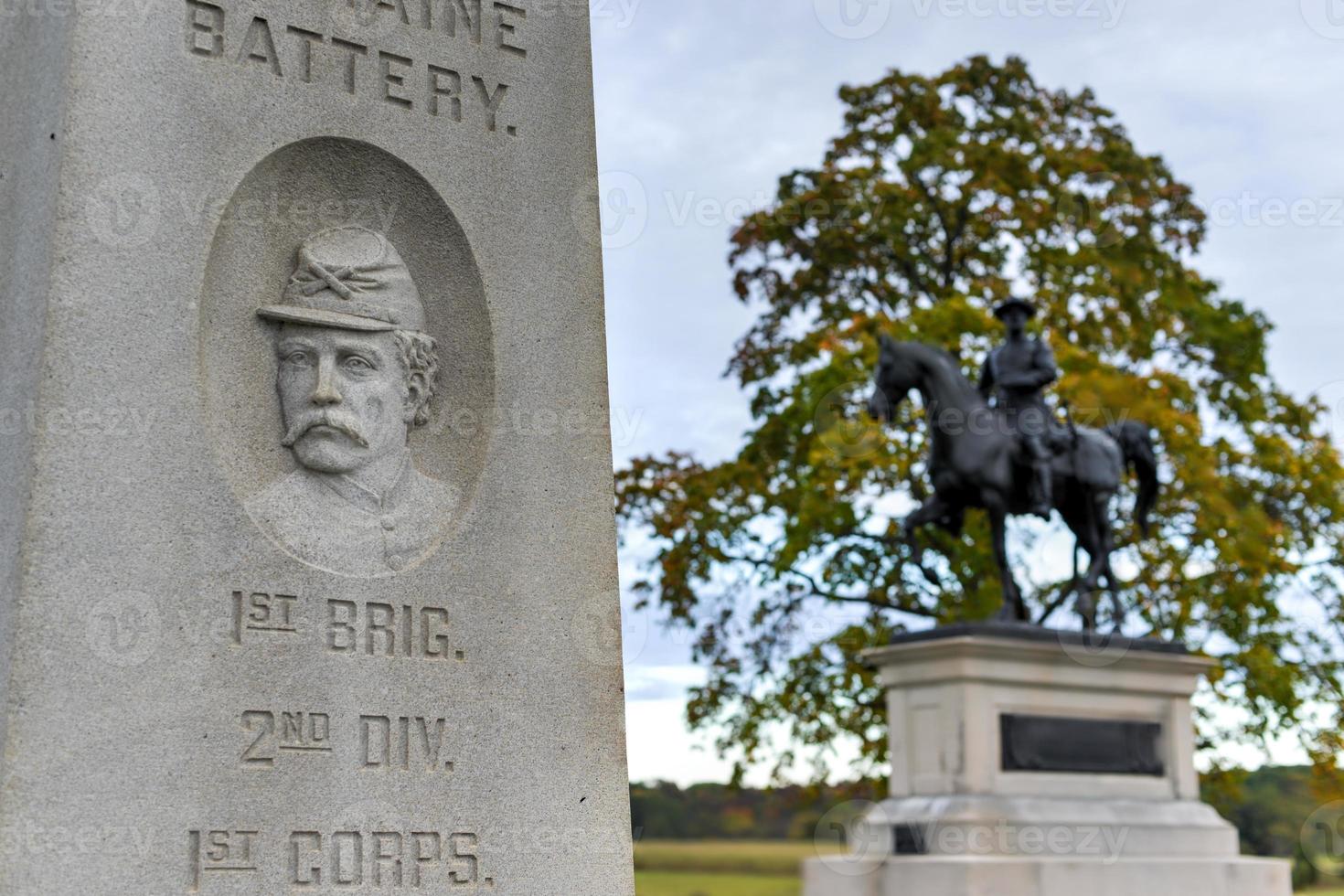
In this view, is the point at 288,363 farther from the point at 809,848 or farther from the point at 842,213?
the point at 842,213

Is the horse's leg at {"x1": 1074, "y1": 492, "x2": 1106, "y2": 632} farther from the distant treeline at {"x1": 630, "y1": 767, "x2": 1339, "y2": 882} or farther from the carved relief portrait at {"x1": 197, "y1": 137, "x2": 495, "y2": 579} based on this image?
the carved relief portrait at {"x1": 197, "y1": 137, "x2": 495, "y2": 579}

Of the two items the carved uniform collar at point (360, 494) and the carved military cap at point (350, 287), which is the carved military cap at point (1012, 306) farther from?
the carved uniform collar at point (360, 494)

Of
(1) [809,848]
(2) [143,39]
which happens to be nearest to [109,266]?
(2) [143,39]

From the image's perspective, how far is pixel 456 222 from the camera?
444cm

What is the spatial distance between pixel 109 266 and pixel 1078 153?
65.5 feet

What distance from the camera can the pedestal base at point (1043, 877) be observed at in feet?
44.6

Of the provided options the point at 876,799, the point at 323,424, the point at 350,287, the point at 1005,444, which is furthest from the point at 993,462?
the point at 323,424

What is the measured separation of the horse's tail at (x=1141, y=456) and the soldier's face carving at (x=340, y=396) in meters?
13.3

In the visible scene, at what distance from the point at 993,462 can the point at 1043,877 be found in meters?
3.86

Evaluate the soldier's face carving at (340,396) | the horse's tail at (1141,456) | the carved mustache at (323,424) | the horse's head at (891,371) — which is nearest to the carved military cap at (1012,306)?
the horse's head at (891,371)

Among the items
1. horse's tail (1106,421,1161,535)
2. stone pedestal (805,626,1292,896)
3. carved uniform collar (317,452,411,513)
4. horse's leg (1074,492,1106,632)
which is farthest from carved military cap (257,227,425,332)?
horse's tail (1106,421,1161,535)

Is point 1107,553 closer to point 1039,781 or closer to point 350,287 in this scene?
point 1039,781

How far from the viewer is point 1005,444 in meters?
15.6

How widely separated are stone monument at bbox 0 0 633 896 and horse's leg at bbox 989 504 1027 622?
11.5 meters
